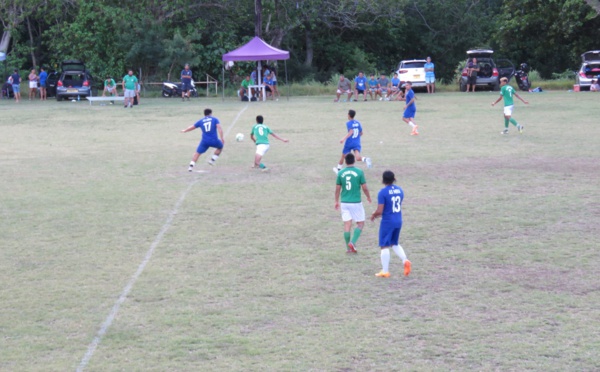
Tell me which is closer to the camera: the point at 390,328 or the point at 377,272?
the point at 390,328

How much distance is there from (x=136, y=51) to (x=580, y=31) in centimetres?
2531

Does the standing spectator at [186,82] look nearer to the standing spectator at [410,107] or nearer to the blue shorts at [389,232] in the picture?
the standing spectator at [410,107]

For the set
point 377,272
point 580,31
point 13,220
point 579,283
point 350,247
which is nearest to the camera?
point 579,283

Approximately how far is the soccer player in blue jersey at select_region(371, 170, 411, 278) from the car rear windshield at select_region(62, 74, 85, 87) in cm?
3875

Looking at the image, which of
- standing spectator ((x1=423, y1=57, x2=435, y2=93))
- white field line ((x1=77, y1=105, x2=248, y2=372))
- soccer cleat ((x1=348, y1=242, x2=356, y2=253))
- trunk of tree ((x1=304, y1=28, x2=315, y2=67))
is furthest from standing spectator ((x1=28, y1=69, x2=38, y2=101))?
soccer cleat ((x1=348, y1=242, x2=356, y2=253))

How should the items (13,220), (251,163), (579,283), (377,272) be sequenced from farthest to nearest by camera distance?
(251,163)
(13,220)
(377,272)
(579,283)

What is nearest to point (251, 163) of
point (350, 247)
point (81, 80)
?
point (350, 247)

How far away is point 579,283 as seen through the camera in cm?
1062

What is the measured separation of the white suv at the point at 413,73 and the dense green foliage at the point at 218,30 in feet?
24.0

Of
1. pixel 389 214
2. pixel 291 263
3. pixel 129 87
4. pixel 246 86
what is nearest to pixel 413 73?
pixel 246 86

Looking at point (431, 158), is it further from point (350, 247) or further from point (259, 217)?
point (350, 247)

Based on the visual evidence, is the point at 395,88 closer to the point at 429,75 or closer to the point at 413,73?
the point at 413,73

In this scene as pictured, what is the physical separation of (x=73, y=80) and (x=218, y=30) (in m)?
10.1

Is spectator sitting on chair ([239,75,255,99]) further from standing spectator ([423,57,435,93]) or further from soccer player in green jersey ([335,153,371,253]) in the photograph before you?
soccer player in green jersey ([335,153,371,253])
